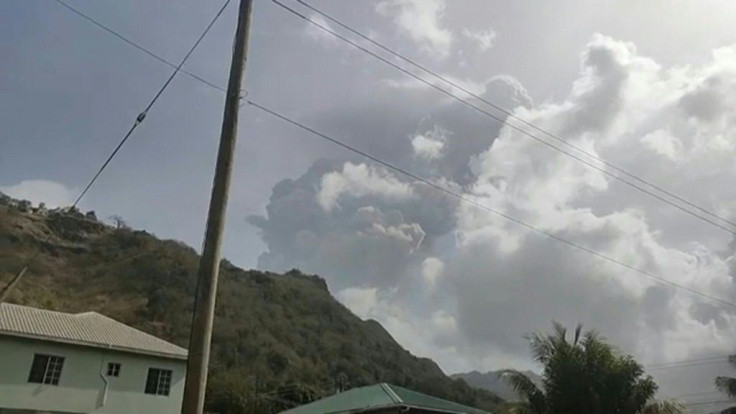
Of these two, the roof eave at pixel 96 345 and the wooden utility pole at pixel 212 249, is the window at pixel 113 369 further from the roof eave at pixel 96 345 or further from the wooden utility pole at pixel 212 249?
the wooden utility pole at pixel 212 249

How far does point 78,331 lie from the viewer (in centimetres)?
2908

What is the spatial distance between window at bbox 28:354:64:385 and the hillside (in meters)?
18.8

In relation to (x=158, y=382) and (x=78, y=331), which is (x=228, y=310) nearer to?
(x=158, y=382)

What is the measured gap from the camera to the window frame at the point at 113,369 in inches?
1126

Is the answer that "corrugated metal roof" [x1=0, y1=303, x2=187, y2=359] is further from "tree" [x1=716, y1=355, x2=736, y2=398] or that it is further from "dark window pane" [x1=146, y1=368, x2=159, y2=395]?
"tree" [x1=716, y1=355, x2=736, y2=398]

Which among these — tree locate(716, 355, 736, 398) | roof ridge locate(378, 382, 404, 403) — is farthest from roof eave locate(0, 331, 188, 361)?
tree locate(716, 355, 736, 398)

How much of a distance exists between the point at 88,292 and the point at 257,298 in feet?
73.7

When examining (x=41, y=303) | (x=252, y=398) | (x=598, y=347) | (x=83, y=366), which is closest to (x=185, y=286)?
(x=41, y=303)

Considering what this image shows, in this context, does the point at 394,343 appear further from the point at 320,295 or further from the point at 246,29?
the point at 246,29

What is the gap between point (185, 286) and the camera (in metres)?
76.2

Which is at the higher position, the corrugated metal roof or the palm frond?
the corrugated metal roof

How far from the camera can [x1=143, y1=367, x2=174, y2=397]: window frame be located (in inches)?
1160

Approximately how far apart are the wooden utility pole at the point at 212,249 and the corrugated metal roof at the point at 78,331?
24301 millimetres

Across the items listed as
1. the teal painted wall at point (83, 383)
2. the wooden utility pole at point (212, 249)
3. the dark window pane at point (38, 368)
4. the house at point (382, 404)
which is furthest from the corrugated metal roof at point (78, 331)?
the wooden utility pole at point (212, 249)
